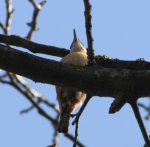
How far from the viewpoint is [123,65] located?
2809 millimetres

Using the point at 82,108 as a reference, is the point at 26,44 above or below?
above

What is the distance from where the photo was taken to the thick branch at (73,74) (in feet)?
7.27


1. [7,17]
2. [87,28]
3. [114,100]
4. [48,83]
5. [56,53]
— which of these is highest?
[7,17]

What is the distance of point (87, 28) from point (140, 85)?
17.2 inches

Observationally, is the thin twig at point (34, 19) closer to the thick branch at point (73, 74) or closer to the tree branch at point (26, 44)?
the tree branch at point (26, 44)

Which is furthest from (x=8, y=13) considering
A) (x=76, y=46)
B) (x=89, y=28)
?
(x=89, y=28)

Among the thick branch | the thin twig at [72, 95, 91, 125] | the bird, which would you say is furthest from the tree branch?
the thin twig at [72, 95, 91, 125]

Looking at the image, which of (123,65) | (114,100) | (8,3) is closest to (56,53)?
(123,65)

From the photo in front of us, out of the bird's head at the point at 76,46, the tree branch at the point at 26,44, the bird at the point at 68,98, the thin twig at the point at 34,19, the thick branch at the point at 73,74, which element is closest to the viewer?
the thick branch at the point at 73,74

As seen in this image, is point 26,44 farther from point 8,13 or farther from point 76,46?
point 76,46

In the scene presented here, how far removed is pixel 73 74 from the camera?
2271mm

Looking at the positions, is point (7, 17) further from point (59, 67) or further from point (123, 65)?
point (59, 67)

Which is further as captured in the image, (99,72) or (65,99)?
(65,99)

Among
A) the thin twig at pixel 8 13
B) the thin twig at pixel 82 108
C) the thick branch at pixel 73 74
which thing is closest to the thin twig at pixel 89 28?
the thick branch at pixel 73 74
